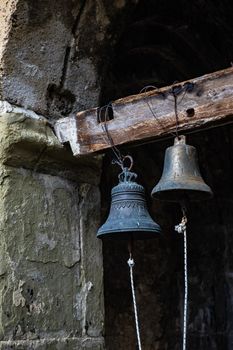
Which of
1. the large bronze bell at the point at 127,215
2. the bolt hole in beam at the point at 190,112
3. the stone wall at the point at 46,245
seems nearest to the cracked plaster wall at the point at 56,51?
the stone wall at the point at 46,245

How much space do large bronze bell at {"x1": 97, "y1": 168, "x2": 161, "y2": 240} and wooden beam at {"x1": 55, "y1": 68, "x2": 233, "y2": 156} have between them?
0.44 ft

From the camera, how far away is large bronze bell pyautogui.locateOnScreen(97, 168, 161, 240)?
6.85ft

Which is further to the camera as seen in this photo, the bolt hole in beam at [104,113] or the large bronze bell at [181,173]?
the bolt hole in beam at [104,113]

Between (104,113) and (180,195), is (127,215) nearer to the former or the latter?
(180,195)

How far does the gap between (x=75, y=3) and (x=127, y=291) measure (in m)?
1.59

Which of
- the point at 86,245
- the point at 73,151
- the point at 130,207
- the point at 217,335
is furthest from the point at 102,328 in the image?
the point at 217,335

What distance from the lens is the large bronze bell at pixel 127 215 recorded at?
2088mm

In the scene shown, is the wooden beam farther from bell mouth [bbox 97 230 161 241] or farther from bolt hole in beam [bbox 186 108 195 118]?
bell mouth [bbox 97 230 161 241]

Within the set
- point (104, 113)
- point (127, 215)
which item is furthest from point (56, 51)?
point (127, 215)

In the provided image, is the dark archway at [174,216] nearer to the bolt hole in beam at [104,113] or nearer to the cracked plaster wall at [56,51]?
the cracked plaster wall at [56,51]

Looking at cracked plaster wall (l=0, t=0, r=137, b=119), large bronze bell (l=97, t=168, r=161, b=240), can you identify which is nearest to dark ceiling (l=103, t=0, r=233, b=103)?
cracked plaster wall (l=0, t=0, r=137, b=119)

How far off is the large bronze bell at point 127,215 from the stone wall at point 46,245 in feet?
0.52

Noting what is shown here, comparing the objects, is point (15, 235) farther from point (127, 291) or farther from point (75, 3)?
point (127, 291)

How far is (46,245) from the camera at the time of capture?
218cm
